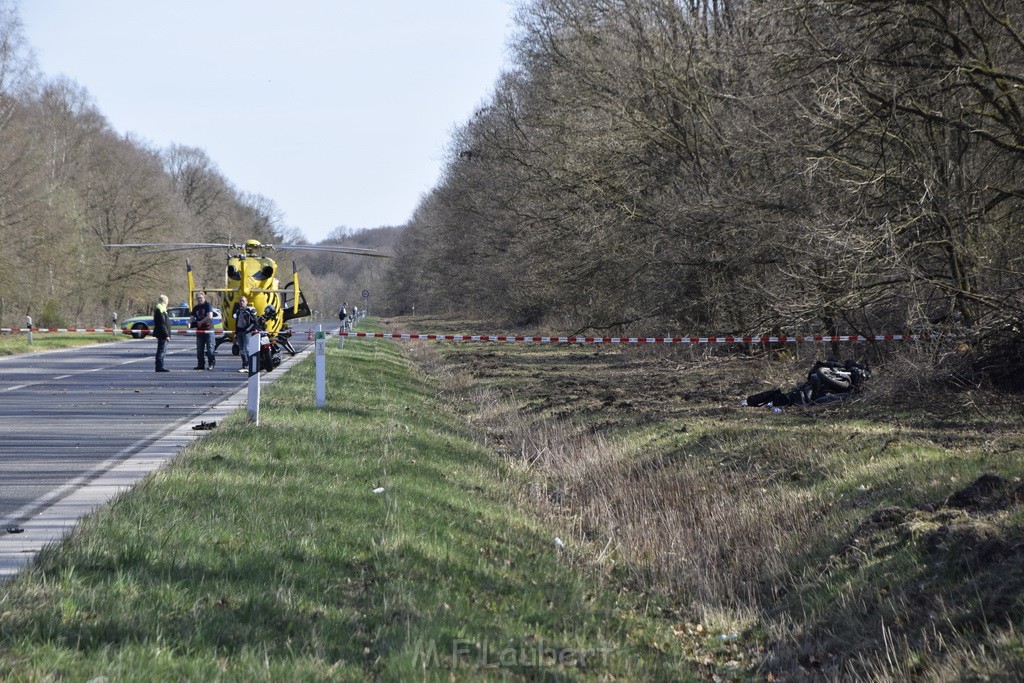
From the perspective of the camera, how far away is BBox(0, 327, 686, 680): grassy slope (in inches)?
185

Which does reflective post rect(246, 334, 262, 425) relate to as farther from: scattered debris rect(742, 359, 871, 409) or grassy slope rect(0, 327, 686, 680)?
scattered debris rect(742, 359, 871, 409)

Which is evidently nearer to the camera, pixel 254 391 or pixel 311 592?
pixel 311 592

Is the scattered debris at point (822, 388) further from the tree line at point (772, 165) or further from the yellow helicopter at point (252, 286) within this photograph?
the yellow helicopter at point (252, 286)

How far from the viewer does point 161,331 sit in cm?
2305

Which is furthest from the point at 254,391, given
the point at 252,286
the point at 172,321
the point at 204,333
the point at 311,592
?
the point at 172,321

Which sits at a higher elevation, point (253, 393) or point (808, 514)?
point (253, 393)

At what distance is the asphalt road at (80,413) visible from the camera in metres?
9.20

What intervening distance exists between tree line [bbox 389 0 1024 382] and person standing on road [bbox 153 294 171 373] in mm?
9596

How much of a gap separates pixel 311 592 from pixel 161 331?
18.5 meters

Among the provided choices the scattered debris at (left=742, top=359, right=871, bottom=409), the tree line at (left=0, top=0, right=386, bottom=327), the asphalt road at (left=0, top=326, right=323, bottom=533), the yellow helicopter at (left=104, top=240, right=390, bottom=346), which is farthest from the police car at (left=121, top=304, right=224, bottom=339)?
the scattered debris at (left=742, top=359, right=871, bottom=409)

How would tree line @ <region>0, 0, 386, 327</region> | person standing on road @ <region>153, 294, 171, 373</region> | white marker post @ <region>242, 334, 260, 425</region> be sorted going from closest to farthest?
white marker post @ <region>242, 334, 260, 425</region> → person standing on road @ <region>153, 294, 171, 373</region> → tree line @ <region>0, 0, 386, 327</region>

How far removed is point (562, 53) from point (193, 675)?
80.7ft

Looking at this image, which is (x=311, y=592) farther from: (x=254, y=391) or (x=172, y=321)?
(x=172, y=321)

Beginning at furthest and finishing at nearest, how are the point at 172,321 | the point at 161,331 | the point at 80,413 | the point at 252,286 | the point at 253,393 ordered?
Result: the point at 172,321
the point at 252,286
the point at 161,331
the point at 80,413
the point at 253,393
